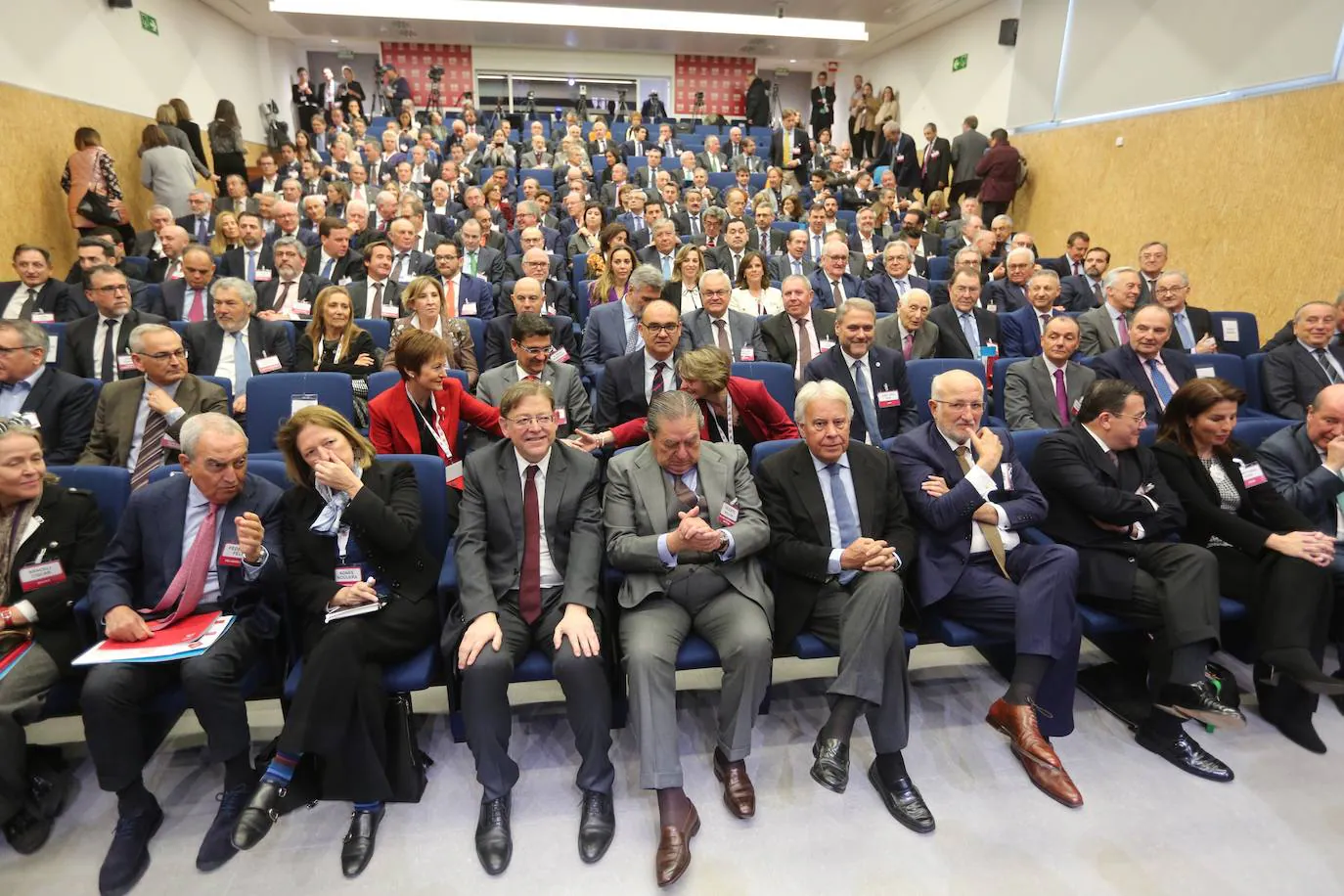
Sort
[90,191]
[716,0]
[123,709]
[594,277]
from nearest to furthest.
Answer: [123,709] → [594,277] → [90,191] → [716,0]

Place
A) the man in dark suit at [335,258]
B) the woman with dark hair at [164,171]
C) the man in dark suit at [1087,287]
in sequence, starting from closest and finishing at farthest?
the man in dark suit at [335,258] → the man in dark suit at [1087,287] → the woman with dark hair at [164,171]

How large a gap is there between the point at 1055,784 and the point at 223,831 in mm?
2341

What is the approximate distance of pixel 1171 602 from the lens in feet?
7.24

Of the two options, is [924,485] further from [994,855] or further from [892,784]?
[994,855]

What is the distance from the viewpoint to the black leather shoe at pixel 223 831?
6.13 feet

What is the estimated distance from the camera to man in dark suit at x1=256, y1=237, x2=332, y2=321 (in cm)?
445

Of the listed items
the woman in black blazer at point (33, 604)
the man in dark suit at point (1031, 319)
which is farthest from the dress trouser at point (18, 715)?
the man in dark suit at point (1031, 319)

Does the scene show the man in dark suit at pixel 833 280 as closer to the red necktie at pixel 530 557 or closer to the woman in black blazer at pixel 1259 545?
the woman in black blazer at pixel 1259 545

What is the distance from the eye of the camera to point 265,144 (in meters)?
12.4

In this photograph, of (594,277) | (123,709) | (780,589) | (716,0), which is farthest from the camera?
(716,0)

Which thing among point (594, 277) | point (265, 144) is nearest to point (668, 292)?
point (594, 277)

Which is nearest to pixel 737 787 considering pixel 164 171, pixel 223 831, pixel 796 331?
pixel 223 831

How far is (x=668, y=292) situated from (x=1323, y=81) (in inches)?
A: 217

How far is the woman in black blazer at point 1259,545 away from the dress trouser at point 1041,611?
2.12ft
